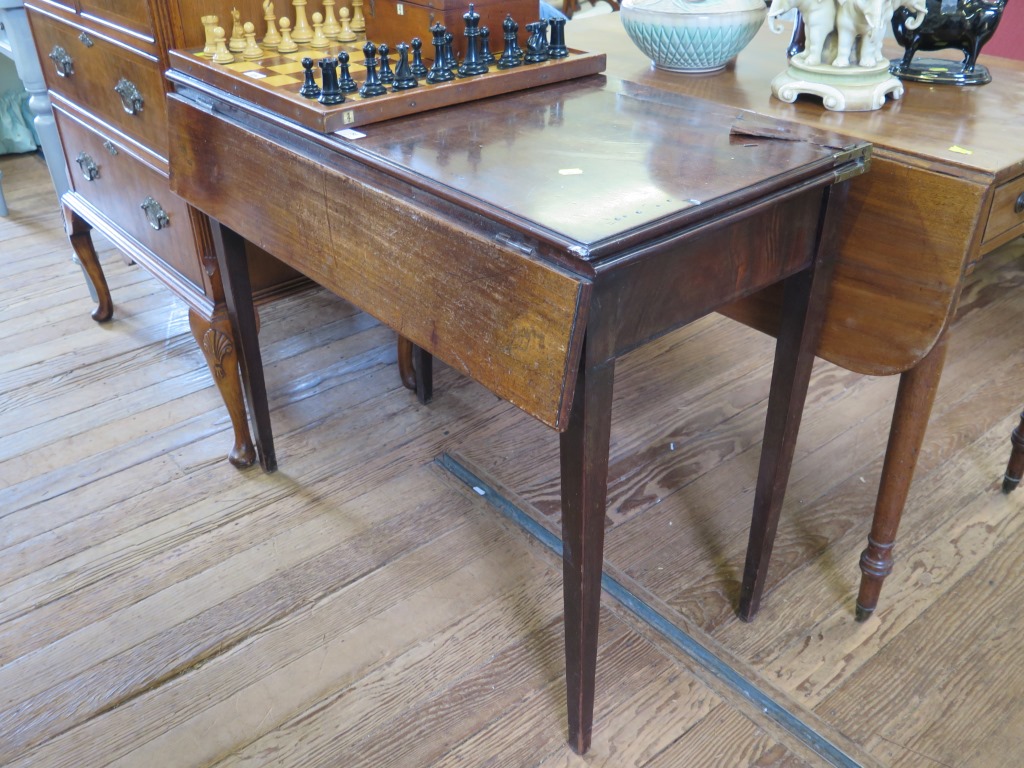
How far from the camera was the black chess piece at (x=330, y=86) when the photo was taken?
1.16 meters

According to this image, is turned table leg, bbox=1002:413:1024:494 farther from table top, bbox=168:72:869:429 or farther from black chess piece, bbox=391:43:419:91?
black chess piece, bbox=391:43:419:91

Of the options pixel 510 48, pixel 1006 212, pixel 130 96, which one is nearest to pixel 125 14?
pixel 130 96

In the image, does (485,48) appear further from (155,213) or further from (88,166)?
(88,166)

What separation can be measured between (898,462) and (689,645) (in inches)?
17.8

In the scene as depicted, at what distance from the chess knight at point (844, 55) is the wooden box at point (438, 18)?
406mm

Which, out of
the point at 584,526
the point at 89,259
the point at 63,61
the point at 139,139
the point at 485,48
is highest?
the point at 485,48

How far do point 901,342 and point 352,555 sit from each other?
3.37 feet

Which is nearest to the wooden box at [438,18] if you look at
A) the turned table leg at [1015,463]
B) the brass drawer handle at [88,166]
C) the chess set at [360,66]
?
the chess set at [360,66]

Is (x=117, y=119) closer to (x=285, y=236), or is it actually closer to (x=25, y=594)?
(x=285, y=236)

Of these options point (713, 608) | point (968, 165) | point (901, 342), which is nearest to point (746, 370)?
point (713, 608)

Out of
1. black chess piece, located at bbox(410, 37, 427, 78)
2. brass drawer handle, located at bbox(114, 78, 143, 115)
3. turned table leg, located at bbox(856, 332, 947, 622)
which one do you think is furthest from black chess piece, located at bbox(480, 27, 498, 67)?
turned table leg, located at bbox(856, 332, 947, 622)

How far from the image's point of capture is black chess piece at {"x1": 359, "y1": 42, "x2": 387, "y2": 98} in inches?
47.4

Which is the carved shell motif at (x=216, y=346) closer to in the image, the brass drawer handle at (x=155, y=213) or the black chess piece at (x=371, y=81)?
the brass drawer handle at (x=155, y=213)

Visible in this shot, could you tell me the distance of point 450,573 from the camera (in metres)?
1.60
